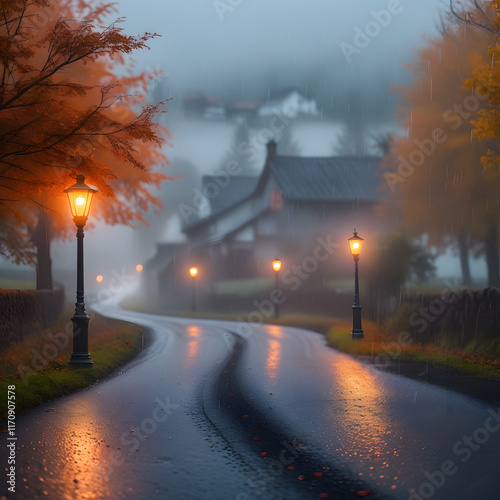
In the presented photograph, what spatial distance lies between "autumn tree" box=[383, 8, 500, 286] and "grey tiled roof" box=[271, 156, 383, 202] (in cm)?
2223

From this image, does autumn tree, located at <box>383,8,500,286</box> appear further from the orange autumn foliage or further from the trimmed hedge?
the orange autumn foliage

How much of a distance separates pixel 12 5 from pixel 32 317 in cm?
1062

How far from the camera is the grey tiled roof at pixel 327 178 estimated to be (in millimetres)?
53781

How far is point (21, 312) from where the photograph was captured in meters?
17.5

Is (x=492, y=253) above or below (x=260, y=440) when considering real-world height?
above

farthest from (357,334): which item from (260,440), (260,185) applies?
(260,185)

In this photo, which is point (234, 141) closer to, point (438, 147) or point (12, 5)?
point (438, 147)

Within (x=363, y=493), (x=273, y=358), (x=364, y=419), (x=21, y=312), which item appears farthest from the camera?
(x=21, y=312)

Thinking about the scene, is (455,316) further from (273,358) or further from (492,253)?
(492,253)

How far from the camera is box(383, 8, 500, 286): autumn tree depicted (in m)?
28.0

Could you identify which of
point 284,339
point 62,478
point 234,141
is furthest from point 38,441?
point 234,141

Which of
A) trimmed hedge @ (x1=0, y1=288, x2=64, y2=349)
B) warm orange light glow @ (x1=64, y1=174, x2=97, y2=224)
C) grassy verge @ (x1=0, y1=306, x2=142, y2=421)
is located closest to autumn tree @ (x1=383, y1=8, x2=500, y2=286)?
grassy verge @ (x1=0, y1=306, x2=142, y2=421)

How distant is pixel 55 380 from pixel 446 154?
22495 mm

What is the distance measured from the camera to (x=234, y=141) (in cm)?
11912
